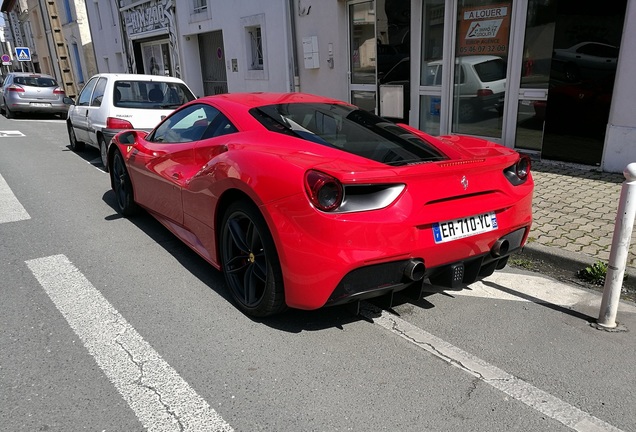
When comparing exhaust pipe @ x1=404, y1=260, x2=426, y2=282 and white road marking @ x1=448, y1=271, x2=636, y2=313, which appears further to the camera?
white road marking @ x1=448, y1=271, x2=636, y2=313

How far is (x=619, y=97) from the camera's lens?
19.4ft

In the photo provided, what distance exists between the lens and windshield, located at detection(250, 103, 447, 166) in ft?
9.61

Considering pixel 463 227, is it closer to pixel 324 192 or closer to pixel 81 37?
pixel 324 192

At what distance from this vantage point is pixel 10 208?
572 cm

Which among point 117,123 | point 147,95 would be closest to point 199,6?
point 147,95

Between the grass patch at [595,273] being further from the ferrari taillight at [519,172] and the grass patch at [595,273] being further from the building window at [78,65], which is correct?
the building window at [78,65]

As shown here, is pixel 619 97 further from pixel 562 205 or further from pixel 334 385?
pixel 334 385

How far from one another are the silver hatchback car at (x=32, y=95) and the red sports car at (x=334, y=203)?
15.8 metres

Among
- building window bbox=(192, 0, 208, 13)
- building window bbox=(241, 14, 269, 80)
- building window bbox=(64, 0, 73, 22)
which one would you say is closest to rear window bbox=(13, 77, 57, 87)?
building window bbox=(192, 0, 208, 13)

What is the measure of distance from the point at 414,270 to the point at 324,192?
26.4 inches

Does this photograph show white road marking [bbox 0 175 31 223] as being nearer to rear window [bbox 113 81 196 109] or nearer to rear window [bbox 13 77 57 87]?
rear window [bbox 113 81 196 109]

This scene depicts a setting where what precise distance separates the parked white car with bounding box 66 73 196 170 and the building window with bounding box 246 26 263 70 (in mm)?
5149

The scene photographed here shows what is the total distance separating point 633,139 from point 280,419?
5.89m

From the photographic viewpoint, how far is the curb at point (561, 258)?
3.76 metres
